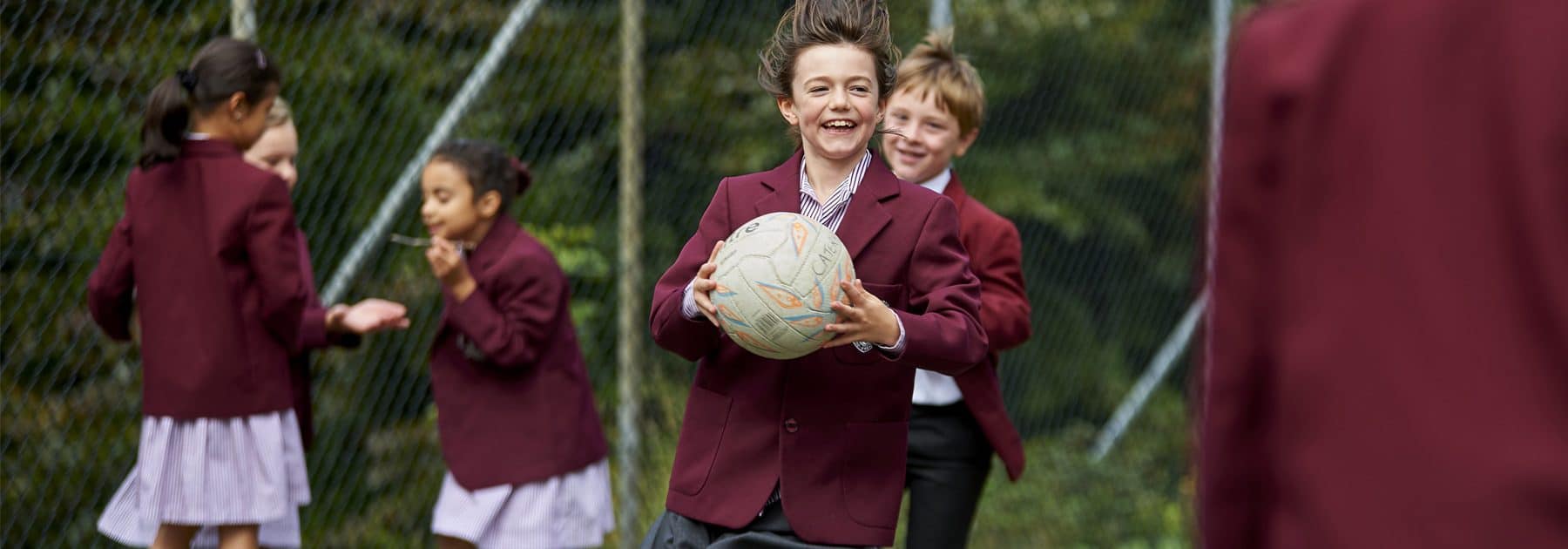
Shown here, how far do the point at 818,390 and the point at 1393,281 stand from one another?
1.84 m

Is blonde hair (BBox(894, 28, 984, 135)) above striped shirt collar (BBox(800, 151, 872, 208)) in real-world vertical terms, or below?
Result: below

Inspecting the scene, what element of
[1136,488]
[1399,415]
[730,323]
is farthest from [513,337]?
[1136,488]

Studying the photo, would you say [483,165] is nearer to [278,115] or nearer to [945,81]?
[278,115]

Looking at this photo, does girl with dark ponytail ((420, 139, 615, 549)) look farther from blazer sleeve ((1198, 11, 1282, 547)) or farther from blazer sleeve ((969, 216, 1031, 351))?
blazer sleeve ((1198, 11, 1282, 547))

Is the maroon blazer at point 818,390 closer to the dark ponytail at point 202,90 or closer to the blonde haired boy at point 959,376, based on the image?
the blonde haired boy at point 959,376

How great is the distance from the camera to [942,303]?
116 inches

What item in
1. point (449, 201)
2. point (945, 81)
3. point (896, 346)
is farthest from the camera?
point (449, 201)

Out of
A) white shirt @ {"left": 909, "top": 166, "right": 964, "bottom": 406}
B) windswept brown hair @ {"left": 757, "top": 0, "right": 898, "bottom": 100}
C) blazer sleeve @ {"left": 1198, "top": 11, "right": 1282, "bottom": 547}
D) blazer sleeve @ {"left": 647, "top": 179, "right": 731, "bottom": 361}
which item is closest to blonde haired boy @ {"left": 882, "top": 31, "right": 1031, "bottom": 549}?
white shirt @ {"left": 909, "top": 166, "right": 964, "bottom": 406}

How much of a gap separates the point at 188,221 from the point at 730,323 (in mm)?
1865

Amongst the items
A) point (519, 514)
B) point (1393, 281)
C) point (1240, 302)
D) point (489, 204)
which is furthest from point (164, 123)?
point (1393, 281)

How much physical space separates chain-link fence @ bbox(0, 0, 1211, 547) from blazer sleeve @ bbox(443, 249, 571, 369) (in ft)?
2.86

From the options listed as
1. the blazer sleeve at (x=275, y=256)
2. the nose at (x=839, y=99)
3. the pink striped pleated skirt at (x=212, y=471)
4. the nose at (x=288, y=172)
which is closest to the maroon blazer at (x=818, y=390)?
the nose at (x=839, y=99)

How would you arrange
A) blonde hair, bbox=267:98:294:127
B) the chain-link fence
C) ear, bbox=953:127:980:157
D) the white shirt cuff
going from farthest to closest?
blonde hair, bbox=267:98:294:127 → the chain-link fence → ear, bbox=953:127:980:157 → the white shirt cuff

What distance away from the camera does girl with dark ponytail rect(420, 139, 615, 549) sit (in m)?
4.31
